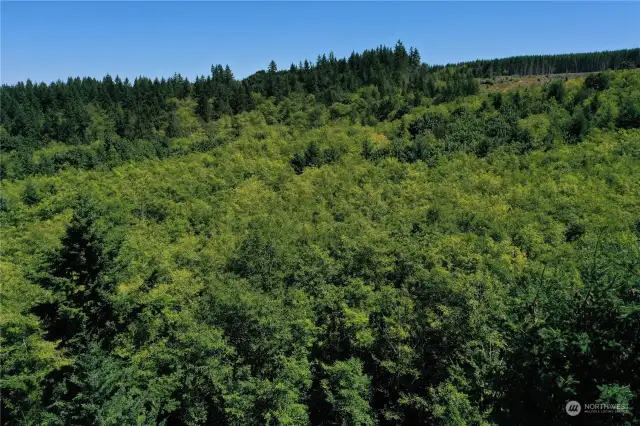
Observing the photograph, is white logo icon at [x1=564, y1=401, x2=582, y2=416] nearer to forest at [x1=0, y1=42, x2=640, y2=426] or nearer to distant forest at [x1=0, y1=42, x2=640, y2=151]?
forest at [x1=0, y1=42, x2=640, y2=426]

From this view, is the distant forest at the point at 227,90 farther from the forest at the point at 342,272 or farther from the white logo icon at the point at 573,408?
the white logo icon at the point at 573,408

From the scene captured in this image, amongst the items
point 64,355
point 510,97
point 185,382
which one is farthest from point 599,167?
point 64,355

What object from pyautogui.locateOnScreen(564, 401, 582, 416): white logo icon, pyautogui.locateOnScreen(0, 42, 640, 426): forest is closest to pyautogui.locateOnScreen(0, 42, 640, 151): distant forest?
pyautogui.locateOnScreen(0, 42, 640, 426): forest

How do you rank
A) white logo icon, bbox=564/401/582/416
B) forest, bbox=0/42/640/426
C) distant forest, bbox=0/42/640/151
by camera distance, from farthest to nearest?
distant forest, bbox=0/42/640/151
forest, bbox=0/42/640/426
white logo icon, bbox=564/401/582/416

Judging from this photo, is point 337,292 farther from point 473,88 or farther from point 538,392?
point 473,88

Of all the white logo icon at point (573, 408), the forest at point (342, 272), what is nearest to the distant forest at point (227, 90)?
the forest at point (342, 272)

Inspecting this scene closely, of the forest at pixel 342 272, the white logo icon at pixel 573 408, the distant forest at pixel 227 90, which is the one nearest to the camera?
the white logo icon at pixel 573 408
